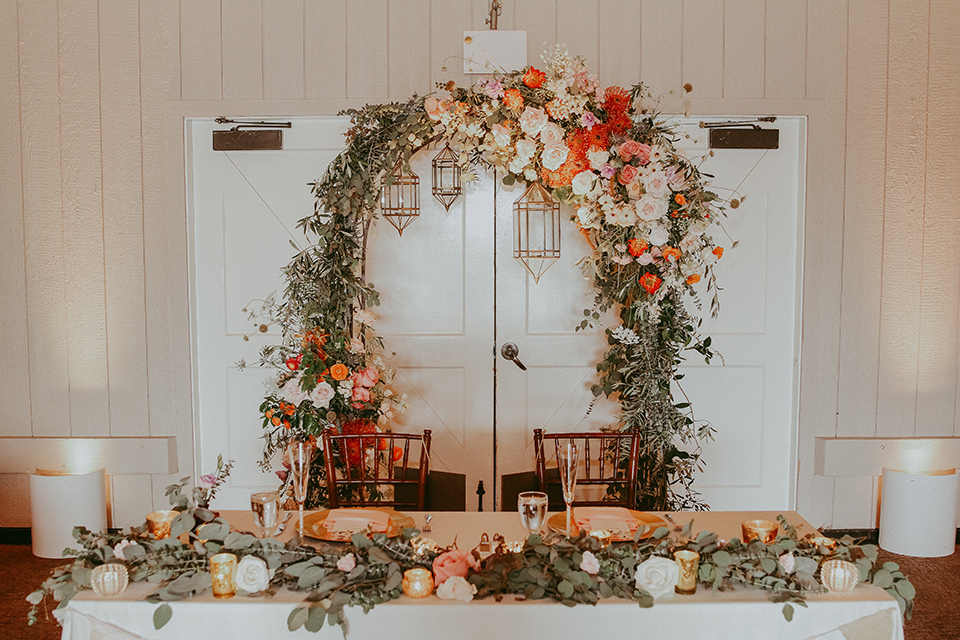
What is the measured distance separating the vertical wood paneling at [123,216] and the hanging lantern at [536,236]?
197cm

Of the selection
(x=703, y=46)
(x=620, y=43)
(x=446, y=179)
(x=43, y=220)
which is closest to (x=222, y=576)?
(x=446, y=179)

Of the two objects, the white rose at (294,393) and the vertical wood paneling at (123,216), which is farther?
the vertical wood paneling at (123,216)

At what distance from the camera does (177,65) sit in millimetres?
3551

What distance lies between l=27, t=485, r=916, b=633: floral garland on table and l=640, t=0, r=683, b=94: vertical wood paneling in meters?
2.59

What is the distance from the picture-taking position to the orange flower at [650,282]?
2.71 metres

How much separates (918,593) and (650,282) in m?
1.83

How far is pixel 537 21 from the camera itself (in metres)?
3.49

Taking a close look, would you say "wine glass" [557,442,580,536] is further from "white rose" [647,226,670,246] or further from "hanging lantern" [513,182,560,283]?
"hanging lantern" [513,182,560,283]

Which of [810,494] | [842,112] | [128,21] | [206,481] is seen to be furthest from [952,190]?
[128,21]

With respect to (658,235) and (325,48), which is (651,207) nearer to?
(658,235)

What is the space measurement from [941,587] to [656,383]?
5.24ft

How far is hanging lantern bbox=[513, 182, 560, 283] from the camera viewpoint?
11.9 feet

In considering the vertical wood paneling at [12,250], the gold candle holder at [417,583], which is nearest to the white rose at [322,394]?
the gold candle holder at [417,583]

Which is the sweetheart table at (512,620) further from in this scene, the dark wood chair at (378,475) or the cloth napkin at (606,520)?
the dark wood chair at (378,475)
